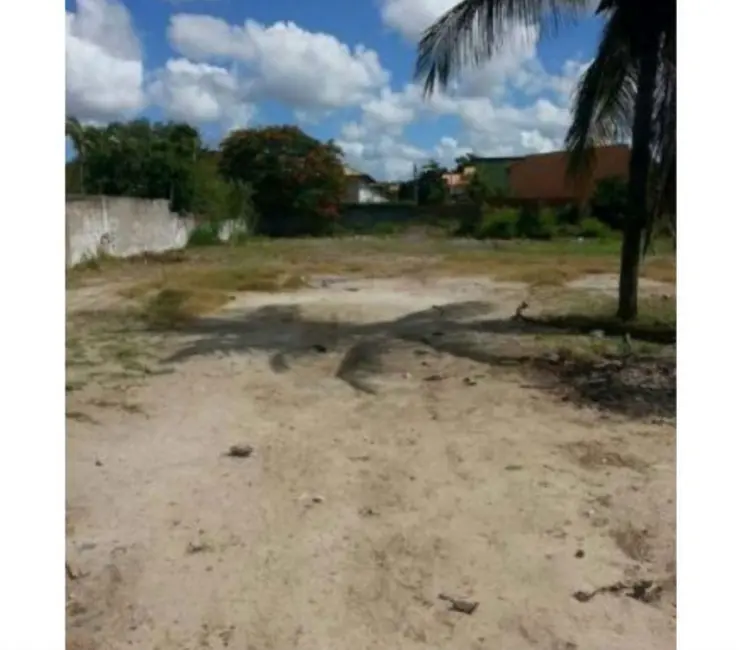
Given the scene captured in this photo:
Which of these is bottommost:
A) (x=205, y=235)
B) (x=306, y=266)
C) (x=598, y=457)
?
(x=598, y=457)

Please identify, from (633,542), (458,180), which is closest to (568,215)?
(458,180)

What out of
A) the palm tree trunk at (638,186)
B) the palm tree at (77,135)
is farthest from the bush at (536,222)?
the palm tree at (77,135)

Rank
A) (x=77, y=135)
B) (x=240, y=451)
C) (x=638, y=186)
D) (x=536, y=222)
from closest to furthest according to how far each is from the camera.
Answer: (x=77, y=135) < (x=240, y=451) < (x=638, y=186) < (x=536, y=222)

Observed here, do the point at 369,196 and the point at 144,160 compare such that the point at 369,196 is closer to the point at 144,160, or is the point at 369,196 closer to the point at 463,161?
the point at 463,161

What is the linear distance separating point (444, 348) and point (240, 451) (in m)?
1.96

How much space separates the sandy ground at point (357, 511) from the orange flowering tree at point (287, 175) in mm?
770

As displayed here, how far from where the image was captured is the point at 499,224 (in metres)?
6.14

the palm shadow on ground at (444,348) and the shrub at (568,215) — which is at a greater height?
the shrub at (568,215)

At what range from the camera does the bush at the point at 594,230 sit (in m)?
6.35

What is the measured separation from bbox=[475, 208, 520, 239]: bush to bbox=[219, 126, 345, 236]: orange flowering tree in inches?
59.8

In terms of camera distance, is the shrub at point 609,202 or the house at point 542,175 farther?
the shrub at point 609,202

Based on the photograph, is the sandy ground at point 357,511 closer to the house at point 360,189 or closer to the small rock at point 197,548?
the small rock at point 197,548
